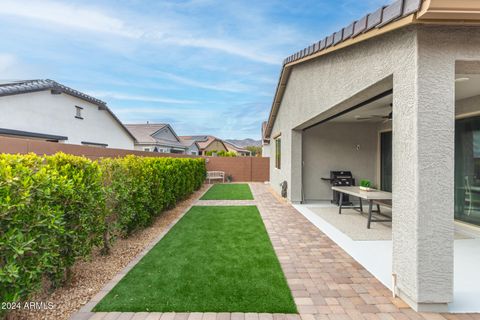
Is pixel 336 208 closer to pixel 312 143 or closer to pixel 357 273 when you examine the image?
pixel 312 143

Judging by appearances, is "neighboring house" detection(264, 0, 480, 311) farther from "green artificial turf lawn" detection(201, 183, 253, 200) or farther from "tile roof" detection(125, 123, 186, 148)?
"tile roof" detection(125, 123, 186, 148)

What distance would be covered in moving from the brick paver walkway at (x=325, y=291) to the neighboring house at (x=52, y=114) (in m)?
11.1

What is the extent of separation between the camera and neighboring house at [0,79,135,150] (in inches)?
400

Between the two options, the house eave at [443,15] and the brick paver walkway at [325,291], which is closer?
the house eave at [443,15]

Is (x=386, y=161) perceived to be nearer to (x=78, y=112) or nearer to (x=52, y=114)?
(x=52, y=114)

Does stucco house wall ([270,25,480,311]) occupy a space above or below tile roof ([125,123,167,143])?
→ below

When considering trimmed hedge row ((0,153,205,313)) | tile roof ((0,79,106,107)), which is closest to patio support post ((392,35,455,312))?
trimmed hedge row ((0,153,205,313))

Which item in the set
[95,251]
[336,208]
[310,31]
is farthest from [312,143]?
[310,31]

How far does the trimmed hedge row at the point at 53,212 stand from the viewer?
228 cm

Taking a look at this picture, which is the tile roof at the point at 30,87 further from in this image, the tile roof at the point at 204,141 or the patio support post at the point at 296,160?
the tile roof at the point at 204,141

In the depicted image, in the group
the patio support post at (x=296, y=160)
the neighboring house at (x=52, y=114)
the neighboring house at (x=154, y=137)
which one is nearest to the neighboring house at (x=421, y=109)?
the patio support post at (x=296, y=160)

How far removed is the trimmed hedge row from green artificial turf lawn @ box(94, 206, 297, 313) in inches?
31.3

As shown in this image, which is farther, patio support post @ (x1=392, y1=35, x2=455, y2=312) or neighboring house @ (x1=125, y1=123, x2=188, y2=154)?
neighboring house @ (x1=125, y1=123, x2=188, y2=154)

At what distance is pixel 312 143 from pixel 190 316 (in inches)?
318
